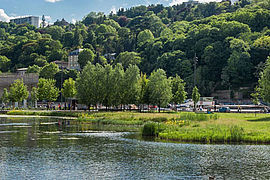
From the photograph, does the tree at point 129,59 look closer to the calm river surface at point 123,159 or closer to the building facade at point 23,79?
the building facade at point 23,79

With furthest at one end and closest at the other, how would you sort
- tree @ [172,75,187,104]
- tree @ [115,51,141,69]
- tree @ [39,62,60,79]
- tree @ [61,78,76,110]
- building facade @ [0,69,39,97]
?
tree @ [115,51,141,69]
tree @ [39,62,60,79]
building facade @ [0,69,39,97]
tree @ [61,78,76,110]
tree @ [172,75,187,104]

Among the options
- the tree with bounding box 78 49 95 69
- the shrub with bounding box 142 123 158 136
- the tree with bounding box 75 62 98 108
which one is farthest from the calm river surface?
the tree with bounding box 78 49 95 69

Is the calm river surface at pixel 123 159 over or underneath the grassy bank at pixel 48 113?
underneath

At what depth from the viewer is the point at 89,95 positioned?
280 feet

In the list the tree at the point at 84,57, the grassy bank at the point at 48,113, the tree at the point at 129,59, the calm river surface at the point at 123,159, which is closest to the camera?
the calm river surface at the point at 123,159

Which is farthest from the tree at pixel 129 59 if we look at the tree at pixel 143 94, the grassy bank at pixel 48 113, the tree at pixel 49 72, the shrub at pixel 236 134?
the shrub at pixel 236 134

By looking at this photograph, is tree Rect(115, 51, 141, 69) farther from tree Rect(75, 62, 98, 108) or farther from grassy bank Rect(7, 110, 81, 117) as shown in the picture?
grassy bank Rect(7, 110, 81, 117)

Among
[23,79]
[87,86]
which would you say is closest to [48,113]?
[87,86]

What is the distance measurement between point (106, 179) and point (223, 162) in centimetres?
1140

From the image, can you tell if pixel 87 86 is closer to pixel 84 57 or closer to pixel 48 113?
pixel 48 113

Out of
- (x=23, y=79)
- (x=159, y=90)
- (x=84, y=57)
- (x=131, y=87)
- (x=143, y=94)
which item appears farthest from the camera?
(x=84, y=57)

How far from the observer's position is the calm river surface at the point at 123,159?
27.5m

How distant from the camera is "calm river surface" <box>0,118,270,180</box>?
27500mm

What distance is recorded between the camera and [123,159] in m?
33.0
